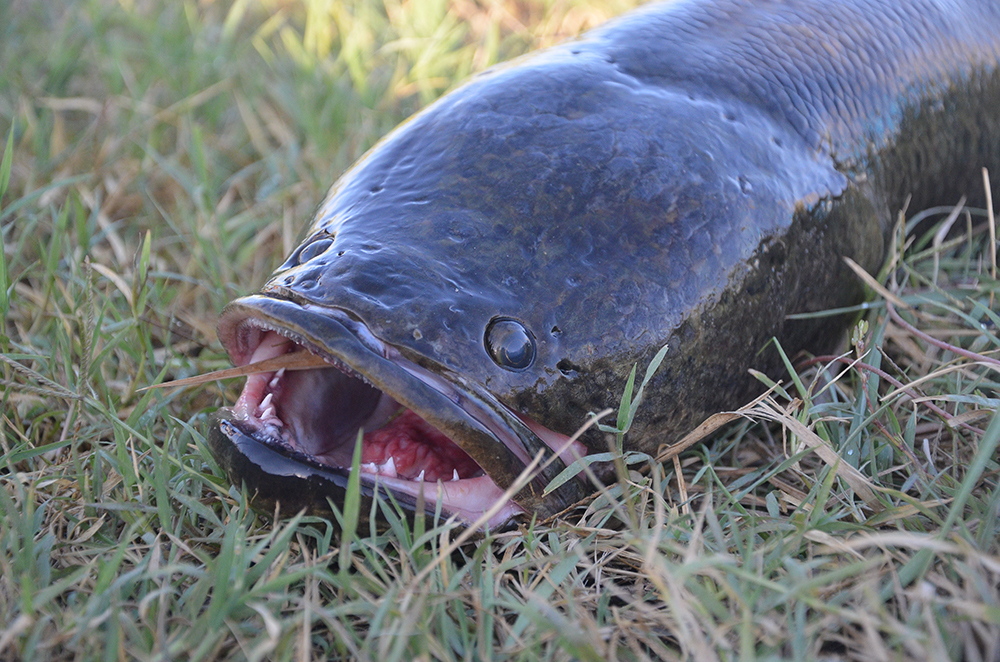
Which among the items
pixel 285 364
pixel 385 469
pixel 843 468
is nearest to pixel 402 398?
pixel 385 469

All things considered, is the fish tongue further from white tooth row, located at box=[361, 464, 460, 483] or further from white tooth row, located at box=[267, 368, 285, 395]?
white tooth row, located at box=[267, 368, 285, 395]

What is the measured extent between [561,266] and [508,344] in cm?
23

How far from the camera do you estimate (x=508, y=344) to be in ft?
5.61

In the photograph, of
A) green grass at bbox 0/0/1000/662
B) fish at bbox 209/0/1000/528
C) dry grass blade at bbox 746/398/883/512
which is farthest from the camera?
dry grass blade at bbox 746/398/883/512

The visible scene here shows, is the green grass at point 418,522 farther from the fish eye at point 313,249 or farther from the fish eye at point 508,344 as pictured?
the fish eye at point 313,249

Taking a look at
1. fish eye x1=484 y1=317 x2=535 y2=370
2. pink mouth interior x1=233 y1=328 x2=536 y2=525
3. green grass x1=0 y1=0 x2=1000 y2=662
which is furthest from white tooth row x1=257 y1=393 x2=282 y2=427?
fish eye x1=484 y1=317 x2=535 y2=370

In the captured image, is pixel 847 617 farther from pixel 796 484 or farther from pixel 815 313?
pixel 815 313

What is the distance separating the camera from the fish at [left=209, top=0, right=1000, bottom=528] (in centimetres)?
169

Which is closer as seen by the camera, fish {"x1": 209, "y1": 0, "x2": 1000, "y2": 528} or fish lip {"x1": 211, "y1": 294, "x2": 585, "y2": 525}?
fish lip {"x1": 211, "y1": 294, "x2": 585, "y2": 525}

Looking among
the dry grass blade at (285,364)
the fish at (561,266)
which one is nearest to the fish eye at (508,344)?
the fish at (561,266)

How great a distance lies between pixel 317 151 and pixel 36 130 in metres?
1.07

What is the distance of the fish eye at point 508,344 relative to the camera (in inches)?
67.1

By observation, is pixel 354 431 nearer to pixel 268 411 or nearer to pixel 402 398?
pixel 268 411

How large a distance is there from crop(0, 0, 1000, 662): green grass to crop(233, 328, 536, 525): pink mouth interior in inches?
4.0
